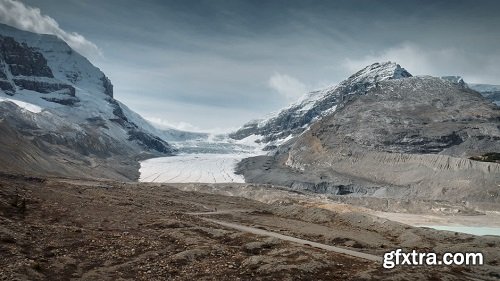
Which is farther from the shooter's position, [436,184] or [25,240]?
[436,184]

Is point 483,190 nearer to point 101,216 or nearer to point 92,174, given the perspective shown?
point 101,216

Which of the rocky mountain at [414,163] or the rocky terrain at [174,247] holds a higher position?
the rocky mountain at [414,163]

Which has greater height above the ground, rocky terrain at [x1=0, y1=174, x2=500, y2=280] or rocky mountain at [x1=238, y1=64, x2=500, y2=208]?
rocky mountain at [x1=238, y1=64, x2=500, y2=208]

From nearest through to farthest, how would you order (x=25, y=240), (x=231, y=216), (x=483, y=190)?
(x=25, y=240)
(x=231, y=216)
(x=483, y=190)

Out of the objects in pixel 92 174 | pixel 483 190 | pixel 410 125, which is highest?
pixel 410 125

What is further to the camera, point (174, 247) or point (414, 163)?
point (414, 163)

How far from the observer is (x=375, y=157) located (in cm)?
16975

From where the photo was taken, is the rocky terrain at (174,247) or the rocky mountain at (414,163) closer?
the rocky terrain at (174,247)

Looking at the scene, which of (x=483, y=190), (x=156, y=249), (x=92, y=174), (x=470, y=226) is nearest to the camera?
(x=156, y=249)

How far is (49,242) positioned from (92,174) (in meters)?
141

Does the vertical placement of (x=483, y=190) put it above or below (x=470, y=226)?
above

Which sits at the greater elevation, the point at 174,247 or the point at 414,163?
the point at 414,163

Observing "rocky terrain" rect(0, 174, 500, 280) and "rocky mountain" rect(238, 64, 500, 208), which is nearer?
"rocky terrain" rect(0, 174, 500, 280)

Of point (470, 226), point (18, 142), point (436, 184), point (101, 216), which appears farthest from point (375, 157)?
point (101, 216)
